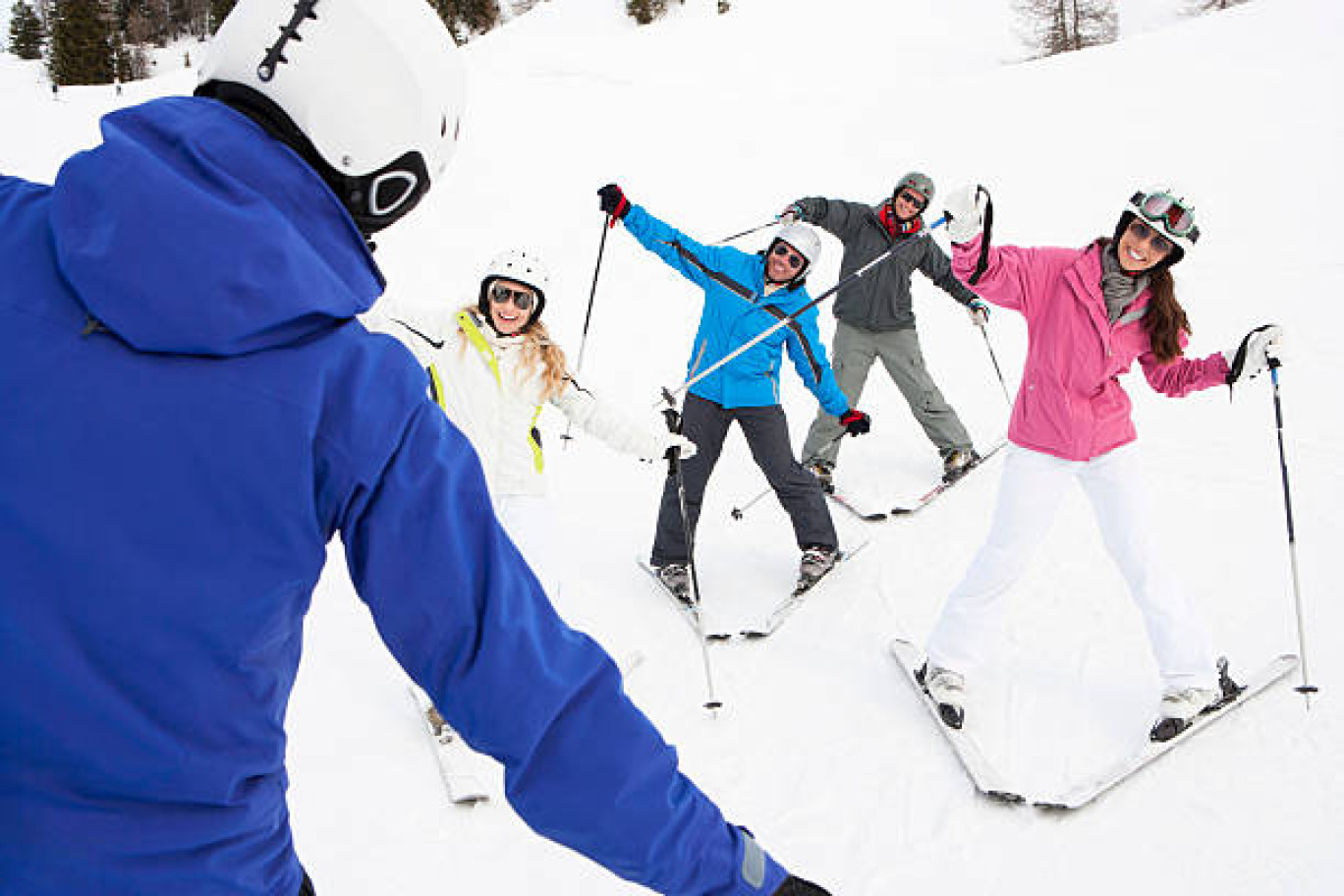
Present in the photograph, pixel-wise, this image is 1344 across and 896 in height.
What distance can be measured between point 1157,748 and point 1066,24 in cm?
2983

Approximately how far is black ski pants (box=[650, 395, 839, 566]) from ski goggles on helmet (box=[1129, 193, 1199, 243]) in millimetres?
2284

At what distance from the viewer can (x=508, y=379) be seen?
4.02m

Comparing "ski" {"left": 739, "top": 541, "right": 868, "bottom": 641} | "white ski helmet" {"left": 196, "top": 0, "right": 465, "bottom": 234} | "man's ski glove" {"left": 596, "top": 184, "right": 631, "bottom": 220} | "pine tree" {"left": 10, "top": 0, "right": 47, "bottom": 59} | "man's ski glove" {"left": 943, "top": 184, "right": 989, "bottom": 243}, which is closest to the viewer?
"white ski helmet" {"left": 196, "top": 0, "right": 465, "bottom": 234}

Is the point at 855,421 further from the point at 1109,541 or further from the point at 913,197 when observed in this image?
the point at 1109,541

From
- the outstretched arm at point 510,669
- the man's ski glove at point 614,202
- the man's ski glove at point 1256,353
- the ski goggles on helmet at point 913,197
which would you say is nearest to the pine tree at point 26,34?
the man's ski glove at point 614,202

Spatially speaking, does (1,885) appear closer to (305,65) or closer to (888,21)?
(305,65)

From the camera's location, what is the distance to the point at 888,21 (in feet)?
90.3

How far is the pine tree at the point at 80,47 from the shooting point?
39188mm

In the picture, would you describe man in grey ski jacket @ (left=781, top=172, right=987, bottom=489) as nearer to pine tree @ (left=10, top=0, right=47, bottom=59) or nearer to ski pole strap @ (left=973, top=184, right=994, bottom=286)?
ski pole strap @ (left=973, top=184, right=994, bottom=286)

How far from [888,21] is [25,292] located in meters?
30.2

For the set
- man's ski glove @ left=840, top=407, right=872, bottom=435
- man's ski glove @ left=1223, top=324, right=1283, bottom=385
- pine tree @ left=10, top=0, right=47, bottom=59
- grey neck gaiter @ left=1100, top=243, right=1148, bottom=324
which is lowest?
man's ski glove @ left=840, top=407, right=872, bottom=435

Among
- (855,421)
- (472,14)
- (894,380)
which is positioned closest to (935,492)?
(894,380)

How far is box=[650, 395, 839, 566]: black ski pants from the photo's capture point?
17.6 ft

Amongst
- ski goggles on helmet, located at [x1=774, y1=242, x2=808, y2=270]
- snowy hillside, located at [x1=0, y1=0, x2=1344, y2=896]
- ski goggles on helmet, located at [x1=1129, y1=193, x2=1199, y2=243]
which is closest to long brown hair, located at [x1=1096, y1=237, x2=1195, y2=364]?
ski goggles on helmet, located at [x1=1129, y1=193, x2=1199, y2=243]
